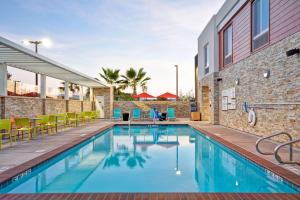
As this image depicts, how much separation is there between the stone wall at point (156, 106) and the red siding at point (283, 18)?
575 inches

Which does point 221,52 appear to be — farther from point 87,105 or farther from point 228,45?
point 87,105

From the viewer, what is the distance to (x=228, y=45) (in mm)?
14039

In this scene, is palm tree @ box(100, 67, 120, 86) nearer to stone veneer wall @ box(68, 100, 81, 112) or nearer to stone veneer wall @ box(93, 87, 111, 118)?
stone veneer wall @ box(93, 87, 111, 118)

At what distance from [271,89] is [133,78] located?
91.5 ft

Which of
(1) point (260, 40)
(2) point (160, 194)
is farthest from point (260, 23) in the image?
(2) point (160, 194)

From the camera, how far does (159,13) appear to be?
1543 cm

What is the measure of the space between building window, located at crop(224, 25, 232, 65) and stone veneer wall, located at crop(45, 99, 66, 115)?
9379 mm

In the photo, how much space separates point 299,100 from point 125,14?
11.0m

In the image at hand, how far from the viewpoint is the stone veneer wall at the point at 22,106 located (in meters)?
10.2

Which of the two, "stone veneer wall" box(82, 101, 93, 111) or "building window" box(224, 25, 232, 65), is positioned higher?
"building window" box(224, 25, 232, 65)

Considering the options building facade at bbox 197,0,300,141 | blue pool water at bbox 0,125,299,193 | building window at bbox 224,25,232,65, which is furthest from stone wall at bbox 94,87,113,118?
blue pool water at bbox 0,125,299,193

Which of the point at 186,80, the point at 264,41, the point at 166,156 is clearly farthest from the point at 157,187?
the point at 186,80

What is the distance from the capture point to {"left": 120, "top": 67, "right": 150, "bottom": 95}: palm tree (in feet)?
117

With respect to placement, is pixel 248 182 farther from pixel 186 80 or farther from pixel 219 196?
pixel 186 80
